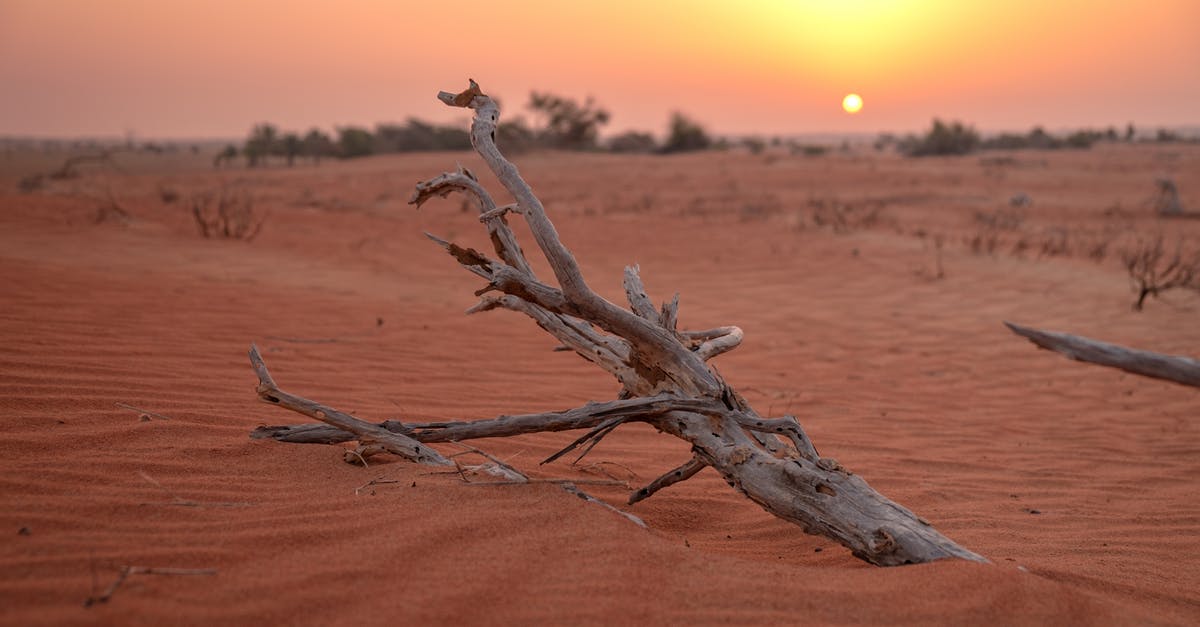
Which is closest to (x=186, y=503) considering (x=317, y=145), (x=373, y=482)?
(x=373, y=482)

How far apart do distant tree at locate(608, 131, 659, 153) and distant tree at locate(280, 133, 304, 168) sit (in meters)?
12.3

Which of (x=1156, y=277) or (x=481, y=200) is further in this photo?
(x=1156, y=277)

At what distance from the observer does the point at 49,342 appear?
4.86m

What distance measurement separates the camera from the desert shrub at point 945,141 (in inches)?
1246

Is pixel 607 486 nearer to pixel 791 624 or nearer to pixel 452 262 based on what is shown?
pixel 791 624

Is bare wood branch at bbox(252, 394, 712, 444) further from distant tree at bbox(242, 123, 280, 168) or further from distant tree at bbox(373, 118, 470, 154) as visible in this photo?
distant tree at bbox(373, 118, 470, 154)

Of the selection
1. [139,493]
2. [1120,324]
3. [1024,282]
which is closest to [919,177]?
[1024,282]

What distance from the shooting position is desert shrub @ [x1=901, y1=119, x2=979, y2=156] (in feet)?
104

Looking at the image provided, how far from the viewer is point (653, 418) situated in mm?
3193

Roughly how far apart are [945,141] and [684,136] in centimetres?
1036

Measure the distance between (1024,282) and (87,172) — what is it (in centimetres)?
2194

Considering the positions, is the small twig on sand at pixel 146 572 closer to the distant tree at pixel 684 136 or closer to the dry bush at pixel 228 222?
the dry bush at pixel 228 222

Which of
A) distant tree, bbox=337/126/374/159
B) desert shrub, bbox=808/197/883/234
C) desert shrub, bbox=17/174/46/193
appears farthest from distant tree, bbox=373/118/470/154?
desert shrub, bbox=808/197/883/234

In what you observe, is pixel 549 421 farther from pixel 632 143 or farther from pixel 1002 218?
pixel 632 143
